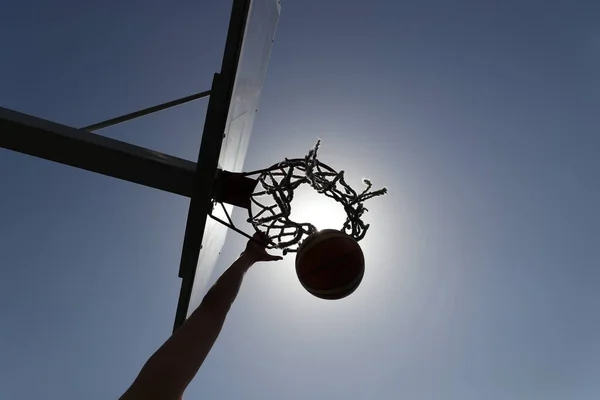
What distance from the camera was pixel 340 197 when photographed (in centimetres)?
307

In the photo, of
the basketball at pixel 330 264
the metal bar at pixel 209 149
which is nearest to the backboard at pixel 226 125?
the metal bar at pixel 209 149

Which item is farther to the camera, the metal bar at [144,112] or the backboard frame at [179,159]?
the metal bar at [144,112]

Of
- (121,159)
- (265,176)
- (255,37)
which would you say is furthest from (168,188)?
(255,37)

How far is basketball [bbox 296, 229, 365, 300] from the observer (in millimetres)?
2512

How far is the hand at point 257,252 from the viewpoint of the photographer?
2.74 m

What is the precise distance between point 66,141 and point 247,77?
3.68 feet

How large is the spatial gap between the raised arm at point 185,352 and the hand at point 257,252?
0.37 metres

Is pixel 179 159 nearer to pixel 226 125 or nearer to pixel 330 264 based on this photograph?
pixel 226 125

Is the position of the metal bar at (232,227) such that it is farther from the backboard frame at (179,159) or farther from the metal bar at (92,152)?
the metal bar at (92,152)

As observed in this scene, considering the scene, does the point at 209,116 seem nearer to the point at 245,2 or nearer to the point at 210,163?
the point at 210,163

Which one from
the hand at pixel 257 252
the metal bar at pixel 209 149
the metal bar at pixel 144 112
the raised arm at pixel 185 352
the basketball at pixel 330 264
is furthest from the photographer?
the metal bar at pixel 144 112

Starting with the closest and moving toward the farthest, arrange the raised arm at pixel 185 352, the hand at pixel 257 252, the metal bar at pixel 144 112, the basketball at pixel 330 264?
the raised arm at pixel 185 352 < the basketball at pixel 330 264 < the hand at pixel 257 252 < the metal bar at pixel 144 112

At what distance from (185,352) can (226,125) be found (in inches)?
50.0

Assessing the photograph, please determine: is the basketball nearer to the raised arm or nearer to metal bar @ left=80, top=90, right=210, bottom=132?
the raised arm
